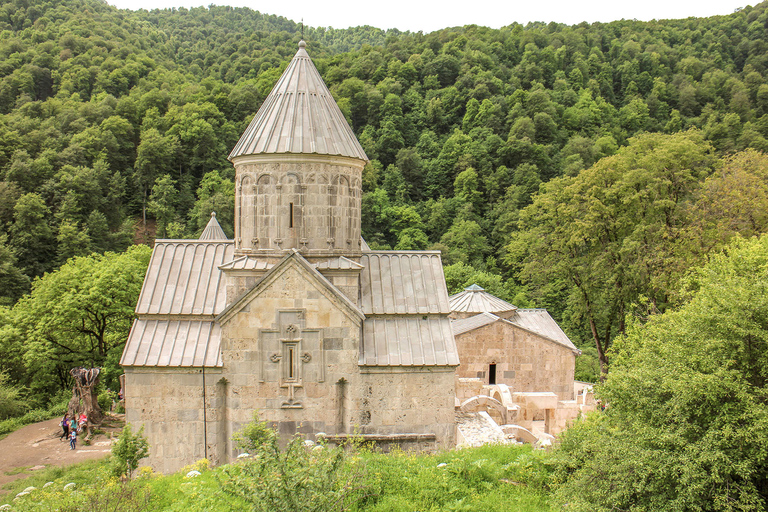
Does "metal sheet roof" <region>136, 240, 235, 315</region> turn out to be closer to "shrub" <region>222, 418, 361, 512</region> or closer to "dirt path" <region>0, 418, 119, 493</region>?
"shrub" <region>222, 418, 361, 512</region>

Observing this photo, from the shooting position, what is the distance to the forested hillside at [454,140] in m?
22.1

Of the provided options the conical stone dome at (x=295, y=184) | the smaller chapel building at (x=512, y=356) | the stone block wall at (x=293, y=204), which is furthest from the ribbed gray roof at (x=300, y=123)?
the smaller chapel building at (x=512, y=356)

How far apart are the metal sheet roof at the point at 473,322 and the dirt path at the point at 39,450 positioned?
11721mm

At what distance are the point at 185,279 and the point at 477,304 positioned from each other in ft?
39.3

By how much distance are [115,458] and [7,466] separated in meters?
7.77

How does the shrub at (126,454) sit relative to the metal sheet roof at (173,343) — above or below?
below

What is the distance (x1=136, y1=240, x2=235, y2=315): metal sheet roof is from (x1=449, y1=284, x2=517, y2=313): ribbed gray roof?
10732 millimetres

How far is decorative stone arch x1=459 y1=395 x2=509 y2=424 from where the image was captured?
14336 mm

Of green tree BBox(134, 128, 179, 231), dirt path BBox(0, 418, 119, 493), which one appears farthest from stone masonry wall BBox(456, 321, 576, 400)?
green tree BBox(134, 128, 179, 231)

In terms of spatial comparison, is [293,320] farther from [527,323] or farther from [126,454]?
[527,323]

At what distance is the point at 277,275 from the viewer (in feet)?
36.6

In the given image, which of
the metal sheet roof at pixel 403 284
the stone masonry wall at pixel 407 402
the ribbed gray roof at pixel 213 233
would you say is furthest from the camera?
the ribbed gray roof at pixel 213 233

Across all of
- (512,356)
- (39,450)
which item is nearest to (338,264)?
(512,356)

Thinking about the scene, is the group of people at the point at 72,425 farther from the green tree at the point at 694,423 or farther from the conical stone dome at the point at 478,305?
the green tree at the point at 694,423
